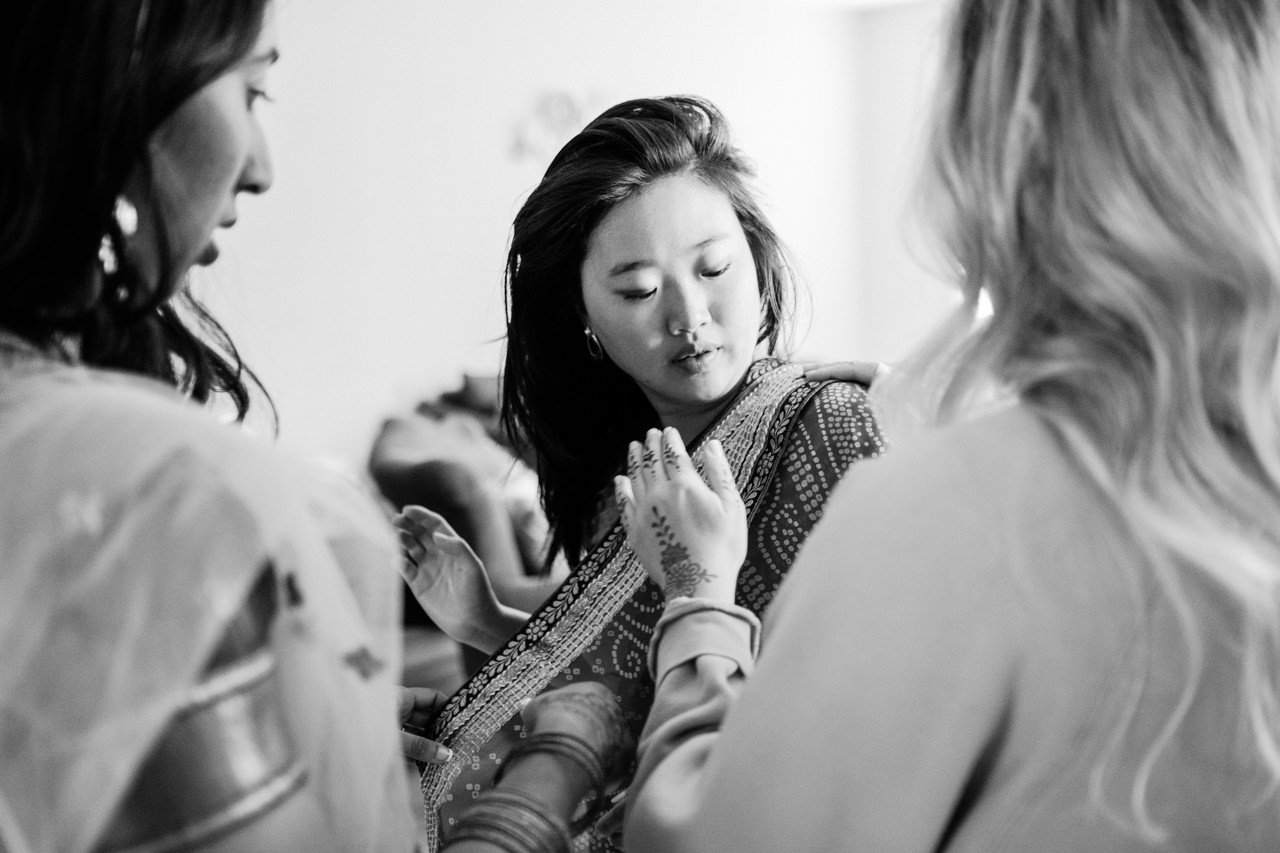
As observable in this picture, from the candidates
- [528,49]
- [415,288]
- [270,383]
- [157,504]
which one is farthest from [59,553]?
[528,49]

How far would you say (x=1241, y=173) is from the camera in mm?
695

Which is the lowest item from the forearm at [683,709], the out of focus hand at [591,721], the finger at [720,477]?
the out of focus hand at [591,721]

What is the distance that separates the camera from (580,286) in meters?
1.63

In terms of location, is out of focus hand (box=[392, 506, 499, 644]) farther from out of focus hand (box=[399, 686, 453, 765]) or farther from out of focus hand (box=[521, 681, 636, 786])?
out of focus hand (box=[521, 681, 636, 786])

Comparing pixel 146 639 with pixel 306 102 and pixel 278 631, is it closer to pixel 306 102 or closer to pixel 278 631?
pixel 278 631

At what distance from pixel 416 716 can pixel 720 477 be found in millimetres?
487

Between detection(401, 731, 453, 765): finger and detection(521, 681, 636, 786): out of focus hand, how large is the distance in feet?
1.33

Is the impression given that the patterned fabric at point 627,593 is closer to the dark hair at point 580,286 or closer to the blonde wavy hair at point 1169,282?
the dark hair at point 580,286

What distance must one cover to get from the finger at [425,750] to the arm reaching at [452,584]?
0.82 ft

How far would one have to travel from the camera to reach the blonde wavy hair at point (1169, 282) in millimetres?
678

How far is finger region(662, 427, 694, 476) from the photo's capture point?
4.02 feet

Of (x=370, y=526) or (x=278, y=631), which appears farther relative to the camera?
(x=370, y=526)

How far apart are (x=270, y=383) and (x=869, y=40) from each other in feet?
13.1

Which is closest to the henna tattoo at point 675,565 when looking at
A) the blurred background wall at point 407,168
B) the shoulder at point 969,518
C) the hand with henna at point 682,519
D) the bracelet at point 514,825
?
the hand with henna at point 682,519
